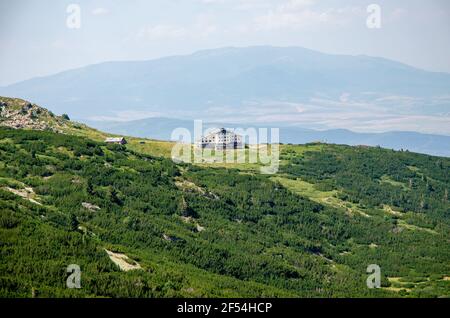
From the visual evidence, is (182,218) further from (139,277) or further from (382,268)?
(139,277)

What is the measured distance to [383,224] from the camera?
15062 cm

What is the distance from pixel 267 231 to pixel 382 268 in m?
21.0

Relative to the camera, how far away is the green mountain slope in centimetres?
7306

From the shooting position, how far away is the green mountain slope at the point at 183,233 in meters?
73.1

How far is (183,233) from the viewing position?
354 feet
